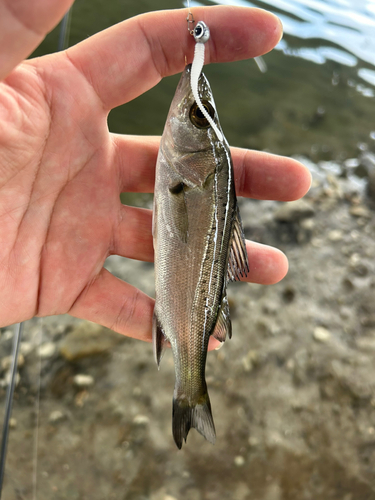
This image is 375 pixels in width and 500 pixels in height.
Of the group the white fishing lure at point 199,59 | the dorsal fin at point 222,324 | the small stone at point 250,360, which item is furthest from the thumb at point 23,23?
the small stone at point 250,360

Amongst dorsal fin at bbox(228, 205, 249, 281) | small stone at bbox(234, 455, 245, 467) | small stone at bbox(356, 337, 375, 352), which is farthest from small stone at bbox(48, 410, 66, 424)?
small stone at bbox(356, 337, 375, 352)

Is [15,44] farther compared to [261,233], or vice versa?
[261,233]

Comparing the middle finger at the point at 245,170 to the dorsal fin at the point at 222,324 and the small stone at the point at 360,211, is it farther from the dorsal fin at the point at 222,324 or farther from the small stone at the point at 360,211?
the small stone at the point at 360,211

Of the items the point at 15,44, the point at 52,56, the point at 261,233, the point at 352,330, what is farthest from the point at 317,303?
the point at 15,44

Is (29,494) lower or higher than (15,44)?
lower

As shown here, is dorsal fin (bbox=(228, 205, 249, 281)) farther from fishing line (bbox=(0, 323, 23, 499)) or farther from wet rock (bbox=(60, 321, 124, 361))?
fishing line (bbox=(0, 323, 23, 499))

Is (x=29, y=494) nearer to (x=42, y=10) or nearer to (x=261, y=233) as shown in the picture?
(x=42, y=10)
